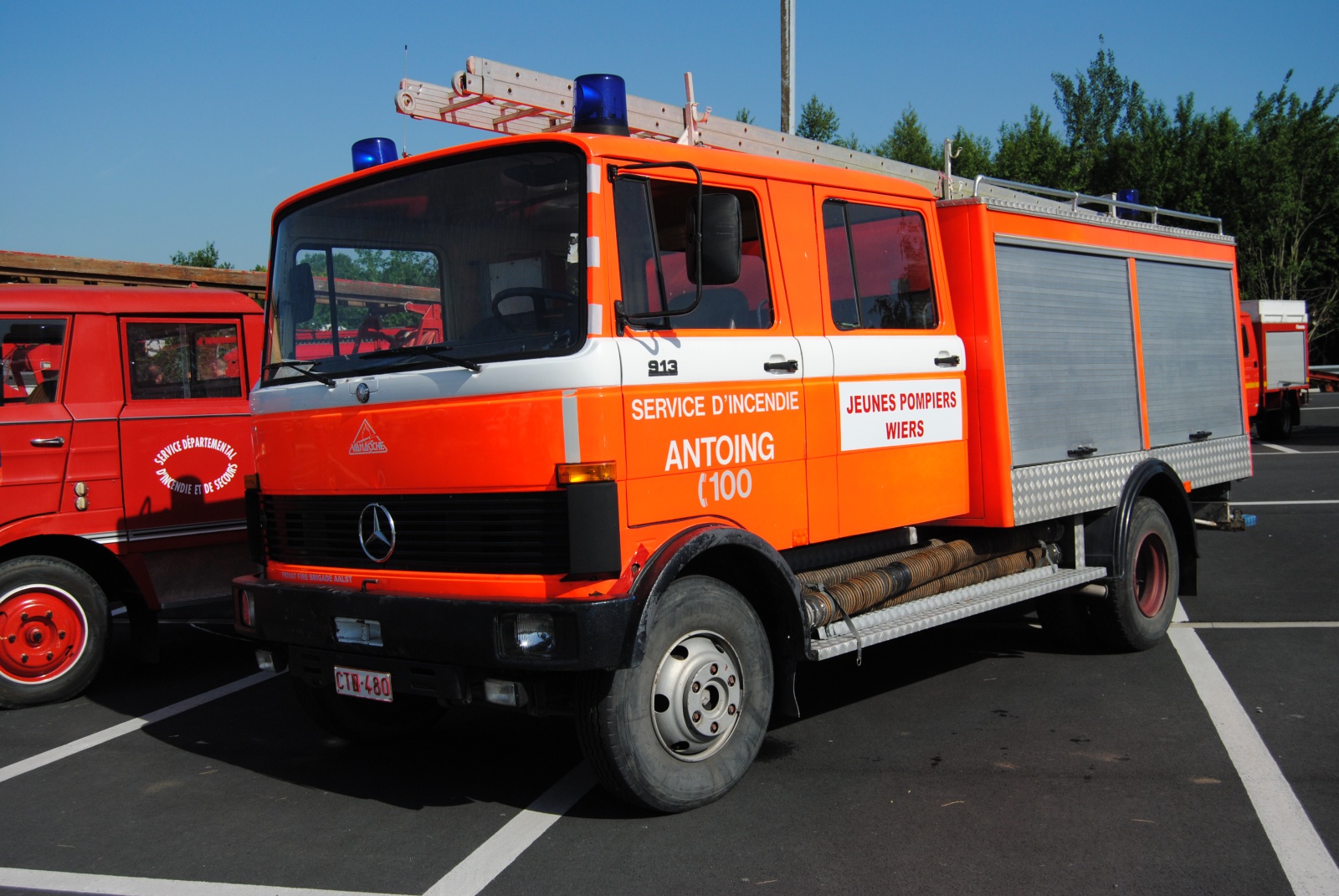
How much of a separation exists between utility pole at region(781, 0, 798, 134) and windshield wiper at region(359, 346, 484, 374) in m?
12.2

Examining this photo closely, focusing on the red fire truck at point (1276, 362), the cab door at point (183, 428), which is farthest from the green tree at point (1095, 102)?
the cab door at point (183, 428)

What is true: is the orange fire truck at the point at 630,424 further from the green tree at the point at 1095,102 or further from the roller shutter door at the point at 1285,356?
the green tree at the point at 1095,102

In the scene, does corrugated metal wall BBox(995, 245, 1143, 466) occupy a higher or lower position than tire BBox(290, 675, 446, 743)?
higher

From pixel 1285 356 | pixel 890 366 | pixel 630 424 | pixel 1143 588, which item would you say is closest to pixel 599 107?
pixel 630 424

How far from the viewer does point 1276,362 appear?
86.9 feet

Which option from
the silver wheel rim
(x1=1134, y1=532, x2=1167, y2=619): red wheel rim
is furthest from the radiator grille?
(x1=1134, y1=532, x2=1167, y2=619): red wheel rim

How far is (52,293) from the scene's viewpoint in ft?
23.4

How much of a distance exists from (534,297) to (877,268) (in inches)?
81.7

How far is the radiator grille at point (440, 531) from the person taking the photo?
419 centimetres

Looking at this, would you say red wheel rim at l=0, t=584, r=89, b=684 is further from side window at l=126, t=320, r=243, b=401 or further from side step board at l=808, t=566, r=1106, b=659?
side step board at l=808, t=566, r=1106, b=659

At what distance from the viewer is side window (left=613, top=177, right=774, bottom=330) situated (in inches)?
174

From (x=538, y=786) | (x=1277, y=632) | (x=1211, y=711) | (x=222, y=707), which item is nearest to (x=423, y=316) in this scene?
(x=538, y=786)

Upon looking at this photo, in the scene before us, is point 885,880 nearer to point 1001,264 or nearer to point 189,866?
point 189,866

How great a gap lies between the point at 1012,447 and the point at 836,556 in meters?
1.39
